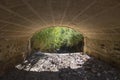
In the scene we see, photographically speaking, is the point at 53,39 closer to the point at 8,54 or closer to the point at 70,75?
the point at 8,54

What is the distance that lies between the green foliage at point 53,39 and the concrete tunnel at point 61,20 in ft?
13.8

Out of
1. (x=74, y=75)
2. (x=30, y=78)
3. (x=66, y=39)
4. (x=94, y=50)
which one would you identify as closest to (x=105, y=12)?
(x=74, y=75)

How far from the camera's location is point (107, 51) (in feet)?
22.0

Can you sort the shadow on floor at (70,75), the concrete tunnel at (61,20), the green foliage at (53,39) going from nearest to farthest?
the concrete tunnel at (61,20) < the shadow on floor at (70,75) < the green foliage at (53,39)

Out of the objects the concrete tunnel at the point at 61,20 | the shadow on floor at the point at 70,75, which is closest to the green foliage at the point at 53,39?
the concrete tunnel at the point at 61,20

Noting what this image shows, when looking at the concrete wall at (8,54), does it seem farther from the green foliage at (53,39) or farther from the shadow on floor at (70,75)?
the green foliage at (53,39)

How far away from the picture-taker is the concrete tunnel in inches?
120

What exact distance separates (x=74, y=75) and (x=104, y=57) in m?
1.99

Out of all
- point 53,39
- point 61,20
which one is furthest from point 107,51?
point 53,39

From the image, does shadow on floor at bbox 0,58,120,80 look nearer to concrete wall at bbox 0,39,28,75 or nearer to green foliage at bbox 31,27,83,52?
concrete wall at bbox 0,39,28,75

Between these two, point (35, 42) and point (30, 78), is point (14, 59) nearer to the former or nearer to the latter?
point (30, 78)

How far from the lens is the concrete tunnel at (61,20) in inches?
120

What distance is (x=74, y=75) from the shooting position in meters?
5.64

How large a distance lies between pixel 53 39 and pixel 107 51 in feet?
28.0
